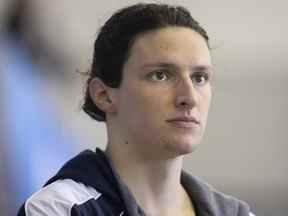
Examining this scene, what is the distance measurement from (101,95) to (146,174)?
0.16 meters

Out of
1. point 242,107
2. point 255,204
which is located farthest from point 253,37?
point 255,204

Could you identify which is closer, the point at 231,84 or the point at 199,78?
the point at 199,78

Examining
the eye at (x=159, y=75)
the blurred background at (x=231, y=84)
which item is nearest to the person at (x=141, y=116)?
the eye at (x=159, y=75)

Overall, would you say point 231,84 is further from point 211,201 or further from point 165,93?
point 165,93

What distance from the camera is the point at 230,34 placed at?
8.60ft

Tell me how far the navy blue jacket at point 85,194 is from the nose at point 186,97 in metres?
0.17

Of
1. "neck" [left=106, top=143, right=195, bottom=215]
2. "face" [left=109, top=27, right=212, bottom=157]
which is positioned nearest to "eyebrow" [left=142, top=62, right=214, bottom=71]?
"face" [left=109, top=27, right=212, bottom=157]

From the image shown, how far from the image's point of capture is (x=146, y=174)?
1.19 metres

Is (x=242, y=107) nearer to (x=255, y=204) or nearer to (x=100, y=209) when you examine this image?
(x=255, y=204)

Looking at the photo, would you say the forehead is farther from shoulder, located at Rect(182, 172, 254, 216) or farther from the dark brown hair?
shoulder, located at Rect(182, 172, 254, 216)

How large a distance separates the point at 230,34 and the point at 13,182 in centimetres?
118

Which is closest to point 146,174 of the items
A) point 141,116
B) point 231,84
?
point 141,116

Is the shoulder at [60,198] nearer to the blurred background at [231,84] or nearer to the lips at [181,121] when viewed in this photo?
the lips at [181,121]

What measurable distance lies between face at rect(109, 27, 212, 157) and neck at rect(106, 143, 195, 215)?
25 mm
